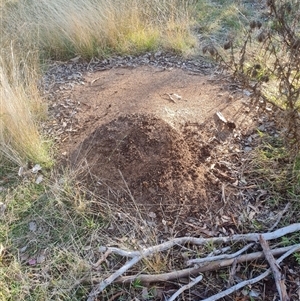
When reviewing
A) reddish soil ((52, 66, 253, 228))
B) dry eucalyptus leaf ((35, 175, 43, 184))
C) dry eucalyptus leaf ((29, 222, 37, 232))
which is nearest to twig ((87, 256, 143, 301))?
reddish soil ((52, 66, 253, 228))

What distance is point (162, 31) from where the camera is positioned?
4.66 metres

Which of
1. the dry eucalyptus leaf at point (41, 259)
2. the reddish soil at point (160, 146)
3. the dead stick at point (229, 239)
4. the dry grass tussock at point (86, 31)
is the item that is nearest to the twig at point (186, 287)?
the dead stick at point (229, 239)

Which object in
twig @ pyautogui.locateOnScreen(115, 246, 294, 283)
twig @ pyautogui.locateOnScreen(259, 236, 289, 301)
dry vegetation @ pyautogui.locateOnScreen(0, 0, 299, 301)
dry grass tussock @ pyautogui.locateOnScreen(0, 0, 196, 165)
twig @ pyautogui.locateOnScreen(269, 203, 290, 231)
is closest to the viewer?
twig @ pyautogui.locateOnScreen(259, 236, 289, 301)

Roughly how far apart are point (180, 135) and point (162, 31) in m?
2.31

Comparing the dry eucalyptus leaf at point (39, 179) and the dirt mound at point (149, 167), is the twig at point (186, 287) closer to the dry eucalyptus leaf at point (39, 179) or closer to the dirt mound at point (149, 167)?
the dirt mound at point (149, 167)

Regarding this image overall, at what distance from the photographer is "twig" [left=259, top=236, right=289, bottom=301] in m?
2.05

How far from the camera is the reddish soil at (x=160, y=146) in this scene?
255cm

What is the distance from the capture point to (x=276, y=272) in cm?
212

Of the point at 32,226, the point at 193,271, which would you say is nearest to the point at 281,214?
the point at 193,271

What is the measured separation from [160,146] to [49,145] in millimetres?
1003

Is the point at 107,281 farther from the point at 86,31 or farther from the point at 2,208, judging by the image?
the point at 86,31

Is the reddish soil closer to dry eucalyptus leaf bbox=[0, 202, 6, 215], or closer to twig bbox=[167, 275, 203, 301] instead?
twig bbox=[167, 275, 203, 301]

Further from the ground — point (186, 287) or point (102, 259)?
point (102, 259)

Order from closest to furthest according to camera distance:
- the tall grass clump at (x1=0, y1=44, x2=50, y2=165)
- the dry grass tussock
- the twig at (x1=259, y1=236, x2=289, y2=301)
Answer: the twig at (x1=259, y1=236, x2=289, y2=301) → the tall grass clump at (x1=0, y1=44, x2=50, y2=165) → the dry grass tussock
